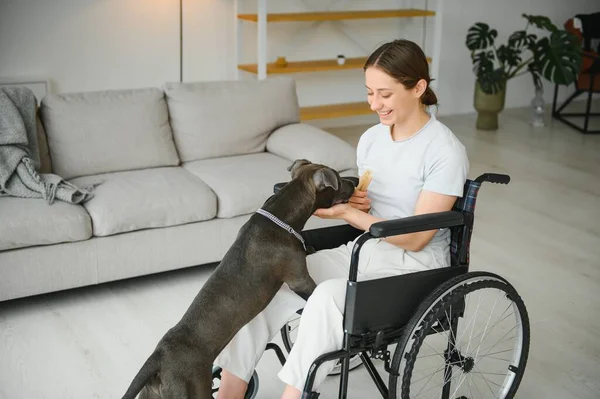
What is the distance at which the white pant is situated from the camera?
1.98 m

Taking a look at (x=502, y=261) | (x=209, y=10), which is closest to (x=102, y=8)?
(x=209, y=10)

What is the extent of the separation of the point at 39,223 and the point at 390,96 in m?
1.49

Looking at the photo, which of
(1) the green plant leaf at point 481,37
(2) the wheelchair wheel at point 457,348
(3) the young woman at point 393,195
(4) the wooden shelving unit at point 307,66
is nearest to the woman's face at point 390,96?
(3) the young woman at point 393,195

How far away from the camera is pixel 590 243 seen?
3854 mm

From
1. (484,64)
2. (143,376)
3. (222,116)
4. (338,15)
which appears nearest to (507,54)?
(484,64)

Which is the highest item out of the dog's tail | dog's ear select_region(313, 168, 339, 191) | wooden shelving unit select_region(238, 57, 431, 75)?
wooden shelving unit select_region(238, 57, 431, 75)

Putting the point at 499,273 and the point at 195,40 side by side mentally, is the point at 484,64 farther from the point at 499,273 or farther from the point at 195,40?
the point at 499,273

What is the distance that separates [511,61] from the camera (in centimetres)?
596

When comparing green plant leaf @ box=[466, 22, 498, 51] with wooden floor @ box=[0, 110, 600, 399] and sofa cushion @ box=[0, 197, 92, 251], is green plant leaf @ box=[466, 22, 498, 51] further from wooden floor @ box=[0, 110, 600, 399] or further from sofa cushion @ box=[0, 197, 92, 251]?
sofa cushion @ box=[0, 197, 92, 251]

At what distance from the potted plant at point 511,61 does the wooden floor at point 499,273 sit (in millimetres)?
1444

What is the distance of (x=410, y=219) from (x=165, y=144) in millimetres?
1883

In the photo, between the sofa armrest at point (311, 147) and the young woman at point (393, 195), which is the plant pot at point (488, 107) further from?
the young woman at point (393, 195)

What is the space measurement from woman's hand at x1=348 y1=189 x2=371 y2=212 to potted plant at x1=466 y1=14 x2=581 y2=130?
392 cm

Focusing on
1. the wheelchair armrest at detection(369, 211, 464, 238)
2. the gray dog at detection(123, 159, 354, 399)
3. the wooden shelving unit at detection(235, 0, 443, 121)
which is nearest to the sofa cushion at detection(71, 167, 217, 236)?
the gray dog at detection(123, 159, 354, 399)
